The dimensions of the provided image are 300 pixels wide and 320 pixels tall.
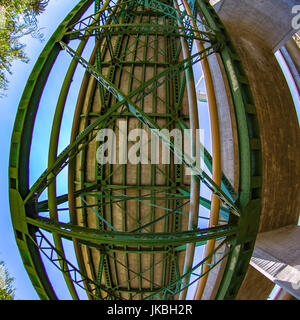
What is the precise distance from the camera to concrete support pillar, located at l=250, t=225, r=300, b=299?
613 cm

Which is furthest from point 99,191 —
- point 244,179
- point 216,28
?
point 216,28

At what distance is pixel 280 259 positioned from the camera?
6.81 m

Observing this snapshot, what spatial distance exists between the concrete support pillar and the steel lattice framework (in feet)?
4.94

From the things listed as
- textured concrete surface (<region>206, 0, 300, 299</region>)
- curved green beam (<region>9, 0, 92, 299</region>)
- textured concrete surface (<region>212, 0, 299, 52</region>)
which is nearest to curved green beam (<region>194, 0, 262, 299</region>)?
textured concrete surface (<region>206, 0, 300, 299</region>)

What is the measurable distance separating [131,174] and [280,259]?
7845mm

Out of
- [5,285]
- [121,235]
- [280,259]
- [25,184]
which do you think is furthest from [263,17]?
[5,285]

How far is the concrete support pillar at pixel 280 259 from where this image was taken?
6130 mm

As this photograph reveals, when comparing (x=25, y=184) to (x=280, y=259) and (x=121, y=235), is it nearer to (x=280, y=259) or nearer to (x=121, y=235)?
(x=121, y=235)

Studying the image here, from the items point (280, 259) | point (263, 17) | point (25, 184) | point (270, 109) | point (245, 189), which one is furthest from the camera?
point (263, 17)

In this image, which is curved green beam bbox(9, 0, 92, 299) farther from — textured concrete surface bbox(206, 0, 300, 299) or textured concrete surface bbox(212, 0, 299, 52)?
textured concrete surface bbox(212, 0, 299, 52)

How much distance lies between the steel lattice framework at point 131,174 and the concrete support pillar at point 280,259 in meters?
1.51

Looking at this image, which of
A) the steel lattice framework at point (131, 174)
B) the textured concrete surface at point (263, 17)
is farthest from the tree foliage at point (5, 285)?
the textured concrete surface at point (263, 17)

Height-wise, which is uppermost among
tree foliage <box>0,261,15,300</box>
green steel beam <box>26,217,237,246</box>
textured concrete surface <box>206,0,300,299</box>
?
textured concrete surface <box>206,0,300,299</box>

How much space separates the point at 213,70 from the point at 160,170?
6.40 metres
